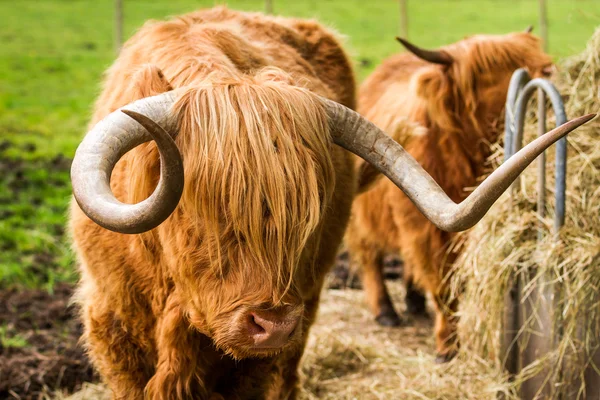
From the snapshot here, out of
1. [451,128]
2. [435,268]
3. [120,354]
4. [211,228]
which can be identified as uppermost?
[451,128]

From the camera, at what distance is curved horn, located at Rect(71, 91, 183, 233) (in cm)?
220

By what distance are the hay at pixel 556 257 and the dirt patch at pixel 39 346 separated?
87.5 inches

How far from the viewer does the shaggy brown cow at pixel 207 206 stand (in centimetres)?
236

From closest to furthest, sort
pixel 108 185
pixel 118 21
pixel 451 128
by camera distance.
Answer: pixel 108 185 < pixel 451 128 < pixel 118 21

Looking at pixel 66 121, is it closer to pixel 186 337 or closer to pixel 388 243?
pixel 388 243

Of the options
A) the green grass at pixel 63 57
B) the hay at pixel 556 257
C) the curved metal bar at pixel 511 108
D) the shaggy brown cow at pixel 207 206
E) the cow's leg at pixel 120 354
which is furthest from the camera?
the green grass at pixel 63 57

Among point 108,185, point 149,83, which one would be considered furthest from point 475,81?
point 108,185

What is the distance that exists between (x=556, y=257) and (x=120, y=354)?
1.89 metres

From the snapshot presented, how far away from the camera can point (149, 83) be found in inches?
107

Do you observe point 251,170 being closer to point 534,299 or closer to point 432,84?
point 534,299

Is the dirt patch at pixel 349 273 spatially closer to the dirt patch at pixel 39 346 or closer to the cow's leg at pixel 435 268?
the cow's leg at pixel 435 268

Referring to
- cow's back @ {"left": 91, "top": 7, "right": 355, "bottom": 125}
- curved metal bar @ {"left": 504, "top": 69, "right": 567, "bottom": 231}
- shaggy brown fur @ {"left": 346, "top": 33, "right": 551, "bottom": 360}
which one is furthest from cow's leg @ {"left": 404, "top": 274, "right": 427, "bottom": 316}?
curved metal bar @ {"left": 504, "top": 69, "right": 567, "bottom": 231}

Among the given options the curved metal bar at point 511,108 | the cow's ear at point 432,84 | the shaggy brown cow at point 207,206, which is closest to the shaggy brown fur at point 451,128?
the cow's ear at point 432,84

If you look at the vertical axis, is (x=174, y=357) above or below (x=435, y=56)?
below
